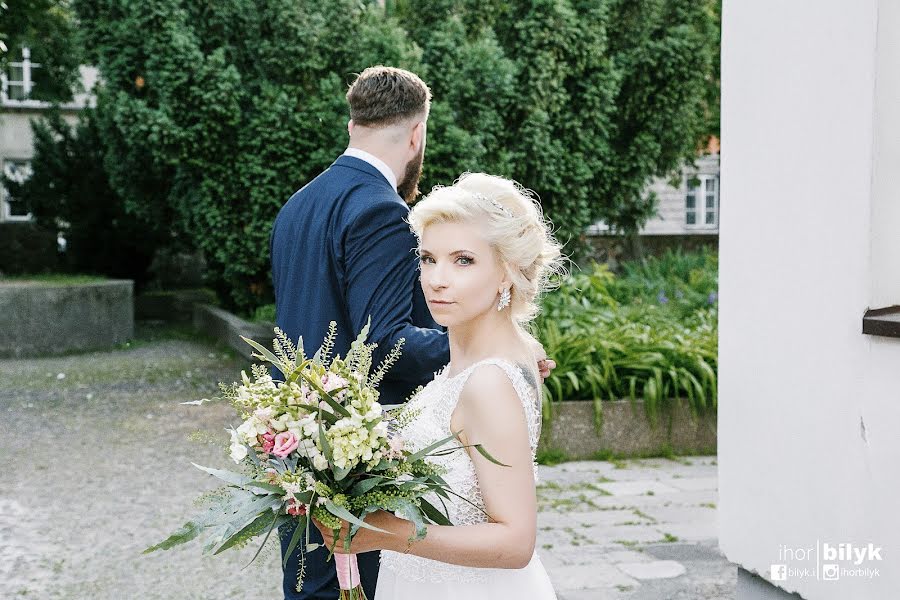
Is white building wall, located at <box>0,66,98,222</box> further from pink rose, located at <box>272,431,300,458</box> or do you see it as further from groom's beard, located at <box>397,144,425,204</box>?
pink rose, located at <box>272,431,300,458</box>

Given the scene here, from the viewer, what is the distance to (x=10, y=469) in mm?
7762

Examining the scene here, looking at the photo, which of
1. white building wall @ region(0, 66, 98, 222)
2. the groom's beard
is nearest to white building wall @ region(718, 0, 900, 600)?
the groom's beard

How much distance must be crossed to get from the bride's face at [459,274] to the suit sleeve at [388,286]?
82 cm

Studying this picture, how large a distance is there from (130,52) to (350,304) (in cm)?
1033

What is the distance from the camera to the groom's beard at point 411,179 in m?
3.73

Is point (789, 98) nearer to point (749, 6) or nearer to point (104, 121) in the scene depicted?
point (749, 6)

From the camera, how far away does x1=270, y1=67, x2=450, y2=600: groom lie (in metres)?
3.31

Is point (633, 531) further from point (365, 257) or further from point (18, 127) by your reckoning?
point (18, 127)

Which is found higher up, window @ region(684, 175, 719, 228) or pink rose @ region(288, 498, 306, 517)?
window @ region(684, 175, 719, 228)

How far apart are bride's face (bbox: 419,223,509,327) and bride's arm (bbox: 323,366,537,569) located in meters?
0.20

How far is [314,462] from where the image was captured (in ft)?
6.71

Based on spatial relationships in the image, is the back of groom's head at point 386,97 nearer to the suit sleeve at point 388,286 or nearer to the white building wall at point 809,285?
the suit sleeve at point 388,286

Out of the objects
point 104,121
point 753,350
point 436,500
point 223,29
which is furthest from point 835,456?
point 104,121

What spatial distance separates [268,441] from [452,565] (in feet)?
2.26
